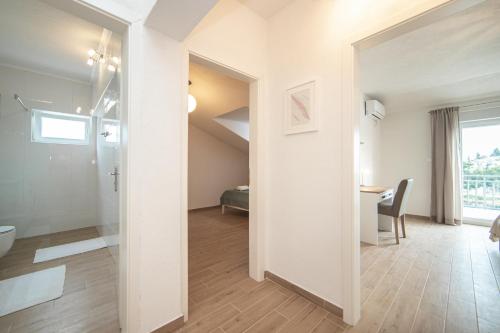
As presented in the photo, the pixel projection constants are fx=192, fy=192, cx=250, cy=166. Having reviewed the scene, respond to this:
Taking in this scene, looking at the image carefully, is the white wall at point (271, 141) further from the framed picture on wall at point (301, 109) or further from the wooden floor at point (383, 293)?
the wooden floor at point (383, 293)

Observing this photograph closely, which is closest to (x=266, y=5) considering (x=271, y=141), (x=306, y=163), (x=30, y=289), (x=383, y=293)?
(x=271, y=141)

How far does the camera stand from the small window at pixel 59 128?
10.1ft

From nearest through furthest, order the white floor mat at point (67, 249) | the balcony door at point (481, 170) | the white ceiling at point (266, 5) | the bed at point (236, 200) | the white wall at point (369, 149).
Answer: the white ceiling at point (266, 5) → the white floor mat at point (67, 249) → the balcony door at point (481, 170) → the white wall at point (369, 149) → the bed at point (236, 200)

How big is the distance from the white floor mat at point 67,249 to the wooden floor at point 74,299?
9 cm

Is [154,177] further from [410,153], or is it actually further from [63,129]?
[410,153]

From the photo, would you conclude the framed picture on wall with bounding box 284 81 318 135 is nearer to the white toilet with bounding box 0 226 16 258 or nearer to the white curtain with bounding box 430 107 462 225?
the white toilet with bounding box 0 226 16 258

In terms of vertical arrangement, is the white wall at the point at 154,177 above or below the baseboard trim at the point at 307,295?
above

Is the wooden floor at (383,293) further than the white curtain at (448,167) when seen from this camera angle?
No

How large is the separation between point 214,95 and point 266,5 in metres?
1.88

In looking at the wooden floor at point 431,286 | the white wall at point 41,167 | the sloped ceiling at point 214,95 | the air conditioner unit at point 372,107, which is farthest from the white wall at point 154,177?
the air conditioner unit at point 372,107

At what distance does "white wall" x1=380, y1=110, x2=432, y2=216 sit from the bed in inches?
135

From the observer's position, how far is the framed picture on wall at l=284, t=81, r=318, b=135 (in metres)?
1.61

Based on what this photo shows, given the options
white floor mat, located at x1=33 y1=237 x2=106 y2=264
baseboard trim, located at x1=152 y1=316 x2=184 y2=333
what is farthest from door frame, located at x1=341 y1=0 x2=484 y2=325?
white floor mat, located at x1=33 y1=237 x2=106 y2=264

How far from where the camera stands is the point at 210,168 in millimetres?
5586
